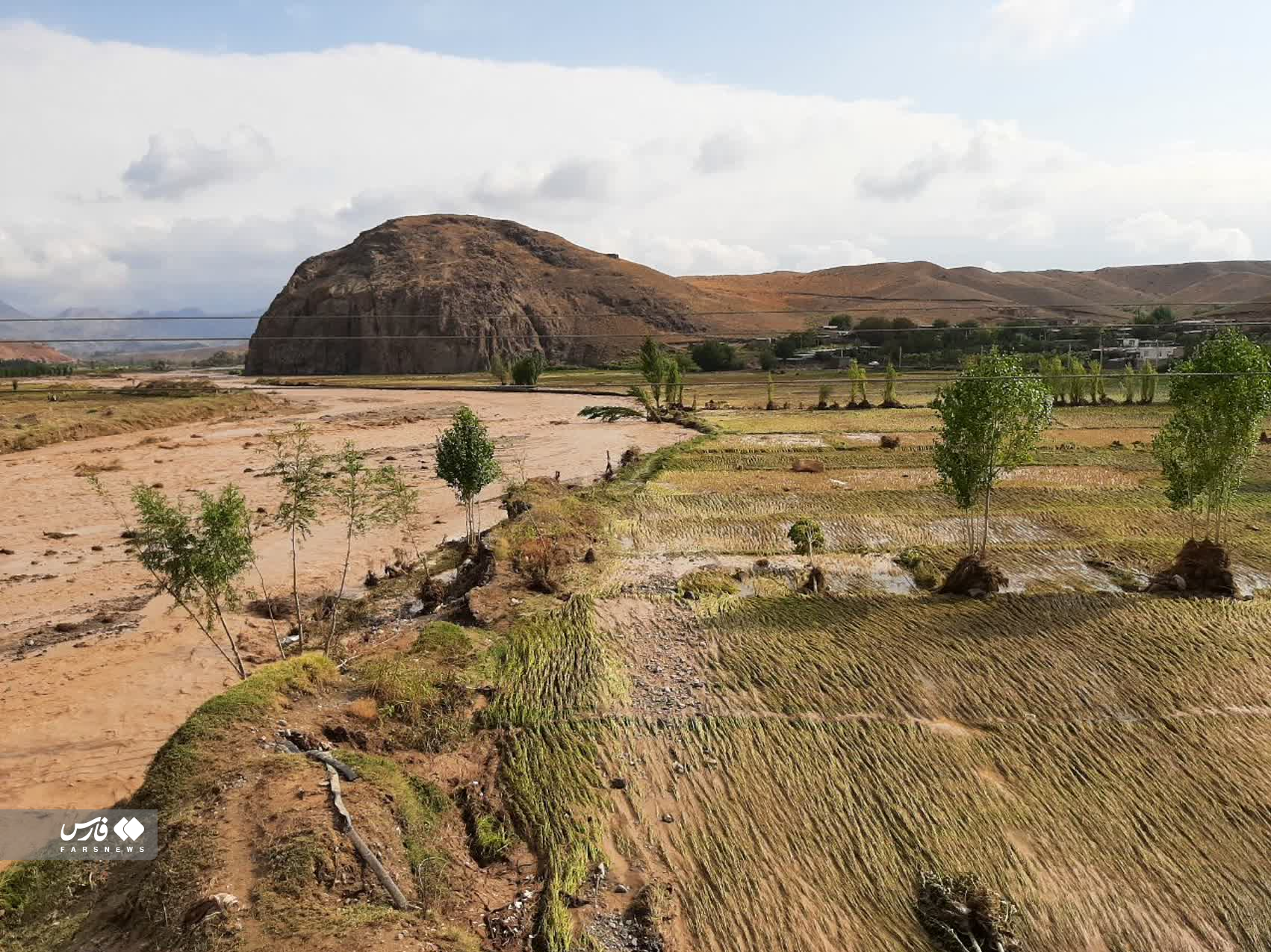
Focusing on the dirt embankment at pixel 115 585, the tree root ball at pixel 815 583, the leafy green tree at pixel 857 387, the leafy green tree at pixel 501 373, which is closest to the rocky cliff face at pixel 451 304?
the leafy green tree at pixel 501 373

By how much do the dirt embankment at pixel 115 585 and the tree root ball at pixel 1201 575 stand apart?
64.4 ft

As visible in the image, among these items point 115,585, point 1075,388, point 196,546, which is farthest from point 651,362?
point 196,546

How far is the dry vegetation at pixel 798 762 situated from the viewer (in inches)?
354

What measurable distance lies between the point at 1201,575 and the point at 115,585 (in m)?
26.6

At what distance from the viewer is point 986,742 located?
12.3 m

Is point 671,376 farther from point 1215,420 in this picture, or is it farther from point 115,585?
point 115,585

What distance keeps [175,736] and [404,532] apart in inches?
565

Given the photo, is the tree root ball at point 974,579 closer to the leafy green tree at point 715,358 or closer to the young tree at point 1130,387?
the young tree at point 1130,387

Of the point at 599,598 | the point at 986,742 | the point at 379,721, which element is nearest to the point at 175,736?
the point at 379,721

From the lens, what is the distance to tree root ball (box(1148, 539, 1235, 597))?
17.5m

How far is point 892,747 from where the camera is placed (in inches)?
477

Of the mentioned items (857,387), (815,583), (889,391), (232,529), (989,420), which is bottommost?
(815,583)

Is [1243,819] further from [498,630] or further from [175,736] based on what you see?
[175,736]

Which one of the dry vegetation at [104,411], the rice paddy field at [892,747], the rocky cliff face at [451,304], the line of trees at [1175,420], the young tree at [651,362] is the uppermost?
the rocky cliff face at [451,304]
